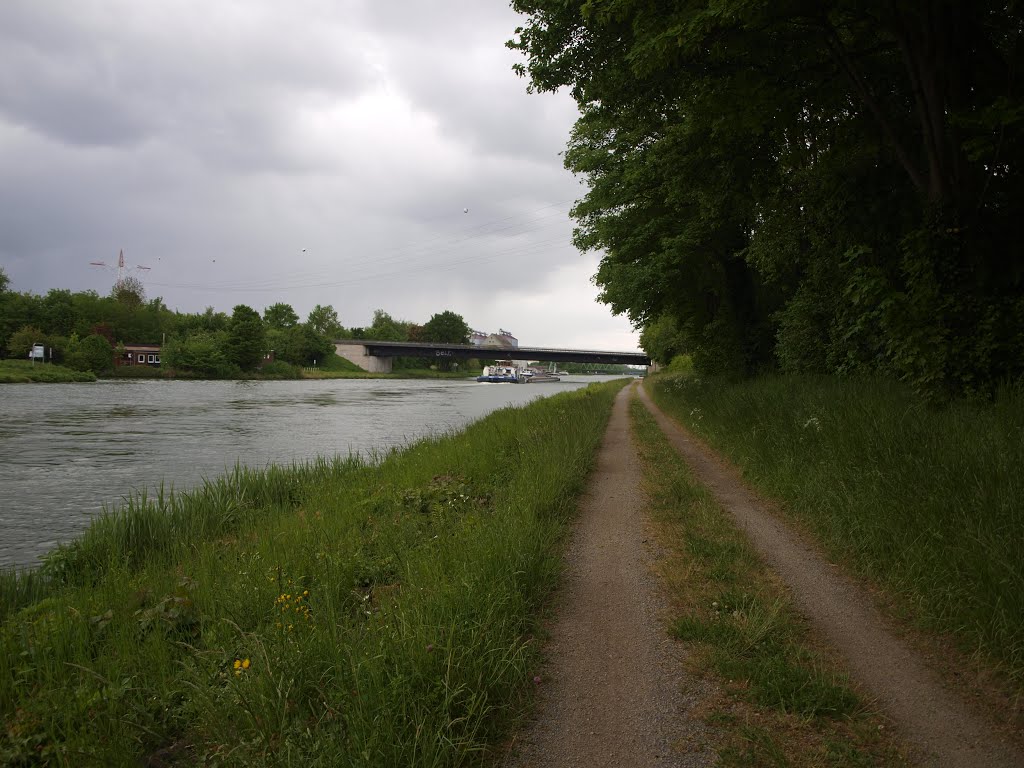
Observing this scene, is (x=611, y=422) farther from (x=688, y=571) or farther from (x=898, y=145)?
(x=688, y=571)

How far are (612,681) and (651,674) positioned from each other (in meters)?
0.24

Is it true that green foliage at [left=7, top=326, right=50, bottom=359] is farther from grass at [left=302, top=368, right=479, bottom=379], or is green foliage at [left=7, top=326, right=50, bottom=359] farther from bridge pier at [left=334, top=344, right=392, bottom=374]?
bridge pier at [left=334, top=344, right=392, bottom=374]

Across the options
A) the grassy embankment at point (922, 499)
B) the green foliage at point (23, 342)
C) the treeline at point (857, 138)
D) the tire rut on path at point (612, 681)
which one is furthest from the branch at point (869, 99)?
the green foliage at point (23, 342)

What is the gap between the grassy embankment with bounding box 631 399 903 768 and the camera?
8.66ft

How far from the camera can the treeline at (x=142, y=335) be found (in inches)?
2840

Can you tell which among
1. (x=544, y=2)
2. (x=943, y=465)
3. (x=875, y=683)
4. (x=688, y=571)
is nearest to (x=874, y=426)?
(x=943, y=465)

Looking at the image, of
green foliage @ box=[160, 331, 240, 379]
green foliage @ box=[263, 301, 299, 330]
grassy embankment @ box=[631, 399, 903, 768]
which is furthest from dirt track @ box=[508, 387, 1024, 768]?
green foliage @ box=[263, 301, 299, 330]

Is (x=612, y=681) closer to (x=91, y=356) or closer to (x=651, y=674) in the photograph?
(x=651, y=674)

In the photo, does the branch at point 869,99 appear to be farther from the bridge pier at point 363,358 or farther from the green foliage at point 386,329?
the green foliage at point 386,329

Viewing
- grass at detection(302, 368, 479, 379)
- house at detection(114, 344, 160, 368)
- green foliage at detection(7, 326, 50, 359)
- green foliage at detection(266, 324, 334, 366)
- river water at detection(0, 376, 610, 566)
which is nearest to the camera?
Answer: river water at detection(0, 376, 610, 566)

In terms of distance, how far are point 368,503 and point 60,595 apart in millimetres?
3514

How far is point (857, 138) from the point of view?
10.2 metres

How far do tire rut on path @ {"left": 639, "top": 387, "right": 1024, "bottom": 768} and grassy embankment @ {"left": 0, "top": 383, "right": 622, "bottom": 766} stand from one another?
1.90 metres

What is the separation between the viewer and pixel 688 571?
4.73 m
